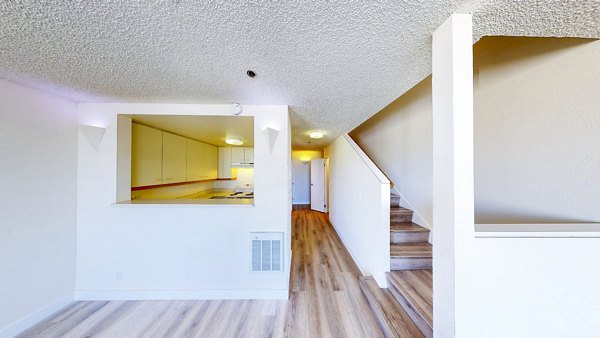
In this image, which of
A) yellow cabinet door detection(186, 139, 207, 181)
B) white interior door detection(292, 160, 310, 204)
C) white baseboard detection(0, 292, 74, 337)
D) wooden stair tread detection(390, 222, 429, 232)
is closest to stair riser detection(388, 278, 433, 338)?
wooden stair tread detection(390, 222, 429, 232)

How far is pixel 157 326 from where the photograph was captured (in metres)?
1.80

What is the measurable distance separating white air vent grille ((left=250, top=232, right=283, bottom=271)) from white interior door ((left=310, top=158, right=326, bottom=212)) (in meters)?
4.45

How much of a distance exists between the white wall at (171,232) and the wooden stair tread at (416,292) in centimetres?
116

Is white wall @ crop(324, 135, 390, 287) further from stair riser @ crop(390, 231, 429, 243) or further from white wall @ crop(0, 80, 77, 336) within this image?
white wall @ crop(0, 80, 77, 336)

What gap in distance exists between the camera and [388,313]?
1.76 metres

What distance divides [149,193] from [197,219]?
1.68 metres

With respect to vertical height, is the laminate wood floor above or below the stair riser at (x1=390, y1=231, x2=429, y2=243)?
below

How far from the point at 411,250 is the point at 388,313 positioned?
33.0 inches

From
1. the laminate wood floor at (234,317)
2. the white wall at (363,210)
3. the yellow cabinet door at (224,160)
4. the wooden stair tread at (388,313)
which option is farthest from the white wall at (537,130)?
the yellow cabinet door at (224,160)

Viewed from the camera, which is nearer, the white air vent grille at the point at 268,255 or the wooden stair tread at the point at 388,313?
the wooden stair tread at the point at 388,313

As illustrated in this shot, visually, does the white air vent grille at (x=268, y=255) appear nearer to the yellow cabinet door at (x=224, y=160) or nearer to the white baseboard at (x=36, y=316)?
the white baseboard at (x=36, y=316)

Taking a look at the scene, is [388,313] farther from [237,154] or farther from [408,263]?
[237,154]

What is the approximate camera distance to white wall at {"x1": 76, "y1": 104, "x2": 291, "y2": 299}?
7.10ft

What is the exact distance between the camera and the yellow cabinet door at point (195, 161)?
3.86m
